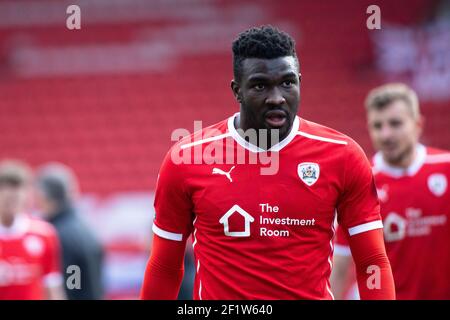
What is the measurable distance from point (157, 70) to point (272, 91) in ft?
32.1

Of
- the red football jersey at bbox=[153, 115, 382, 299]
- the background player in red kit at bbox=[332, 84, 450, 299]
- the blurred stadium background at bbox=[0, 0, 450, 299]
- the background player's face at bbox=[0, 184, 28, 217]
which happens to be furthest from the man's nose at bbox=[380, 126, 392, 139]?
the blurred stadium background at bbox=[0, 0, 450, 299]

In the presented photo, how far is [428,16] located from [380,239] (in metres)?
9.52

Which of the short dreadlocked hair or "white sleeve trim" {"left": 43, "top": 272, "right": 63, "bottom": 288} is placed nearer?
the short dreadlocked hair

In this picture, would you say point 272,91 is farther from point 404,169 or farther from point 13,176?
point 13,176

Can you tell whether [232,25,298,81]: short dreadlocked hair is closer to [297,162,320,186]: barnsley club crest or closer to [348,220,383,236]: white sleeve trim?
[297,162,320,186]: barnsley club crest

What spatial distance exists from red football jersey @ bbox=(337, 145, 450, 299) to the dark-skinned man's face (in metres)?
1.48

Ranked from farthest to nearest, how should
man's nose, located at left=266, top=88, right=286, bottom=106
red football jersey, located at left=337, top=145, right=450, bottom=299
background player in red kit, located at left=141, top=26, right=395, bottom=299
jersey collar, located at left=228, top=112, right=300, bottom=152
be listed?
red football jersey, located at left=337, top=145, right=450, bottom=299, jersey collar, located at left=228, top=112, right=300, bottom=152, background player in red kit, located at left=141, top=26, right=395, bottom=299, man's nose, located at left=266, top=88, right=286, bottom=106

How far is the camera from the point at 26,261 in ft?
20.9

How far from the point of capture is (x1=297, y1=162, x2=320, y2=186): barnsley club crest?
347cm

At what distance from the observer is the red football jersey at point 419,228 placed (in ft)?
15.6

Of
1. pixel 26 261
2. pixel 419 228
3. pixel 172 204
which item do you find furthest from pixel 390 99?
pixel 26 261

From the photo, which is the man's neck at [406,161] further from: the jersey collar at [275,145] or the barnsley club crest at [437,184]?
the jersey collar at [275,145]
